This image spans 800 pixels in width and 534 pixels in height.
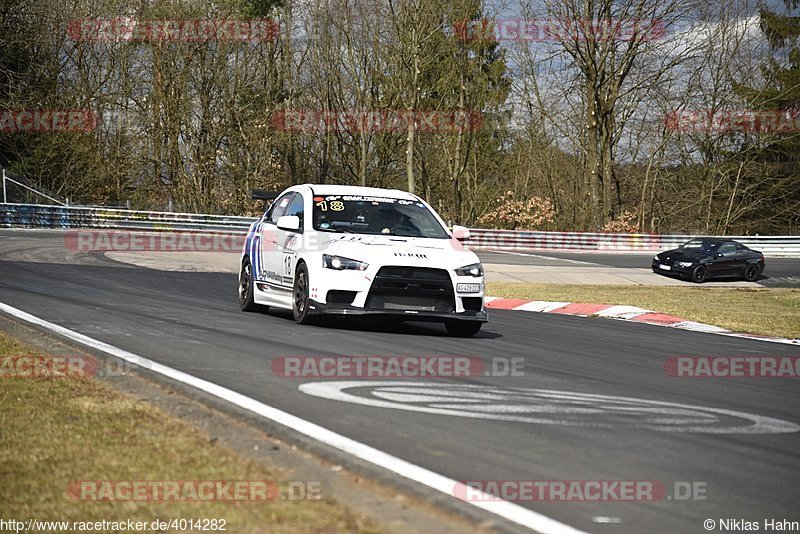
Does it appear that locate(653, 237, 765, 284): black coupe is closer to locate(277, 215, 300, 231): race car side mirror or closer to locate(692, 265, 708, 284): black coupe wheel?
locate(692, 265, 708, 284): black coupe wheel

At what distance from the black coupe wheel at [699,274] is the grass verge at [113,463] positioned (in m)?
27.4

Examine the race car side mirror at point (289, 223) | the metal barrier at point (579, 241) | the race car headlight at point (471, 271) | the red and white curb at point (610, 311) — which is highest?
the race car side mirror at point (289, 223)

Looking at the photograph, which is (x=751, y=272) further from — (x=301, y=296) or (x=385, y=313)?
(x=385, y=313)

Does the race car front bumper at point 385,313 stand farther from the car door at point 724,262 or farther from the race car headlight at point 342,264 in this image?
the car door at point 724,262

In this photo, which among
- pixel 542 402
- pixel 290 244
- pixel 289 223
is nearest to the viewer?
pixel 542 402

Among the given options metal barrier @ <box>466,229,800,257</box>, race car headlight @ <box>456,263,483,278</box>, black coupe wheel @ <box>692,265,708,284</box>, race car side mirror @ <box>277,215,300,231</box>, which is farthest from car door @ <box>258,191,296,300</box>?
metal barrier @ <box>466,229,800,257</box>

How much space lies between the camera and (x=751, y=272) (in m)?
32.9


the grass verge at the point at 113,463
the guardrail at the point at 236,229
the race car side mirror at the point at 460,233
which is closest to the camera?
the grass verge at the point at 113,463

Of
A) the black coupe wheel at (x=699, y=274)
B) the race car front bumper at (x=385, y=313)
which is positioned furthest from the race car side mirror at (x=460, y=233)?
the black coupe wheel at (x=699, y=274)

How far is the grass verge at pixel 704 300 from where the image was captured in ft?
54.6

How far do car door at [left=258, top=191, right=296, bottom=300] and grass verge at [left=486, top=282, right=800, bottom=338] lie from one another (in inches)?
286

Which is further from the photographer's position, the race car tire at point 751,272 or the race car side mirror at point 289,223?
the race car tire at point 751,272

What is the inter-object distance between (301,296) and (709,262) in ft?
74.7

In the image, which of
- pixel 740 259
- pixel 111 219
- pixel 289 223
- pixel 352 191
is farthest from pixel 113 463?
pixel 111 219
